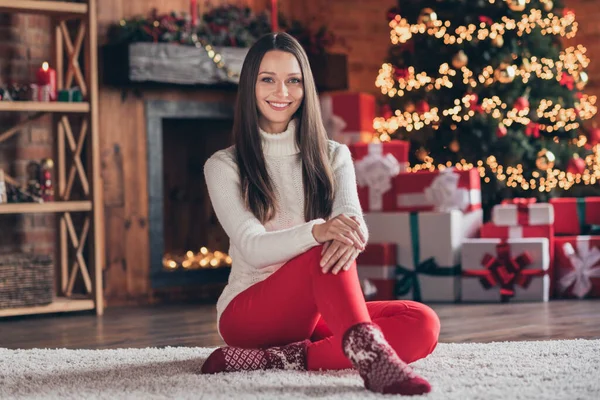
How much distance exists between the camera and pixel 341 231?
2.10 metres

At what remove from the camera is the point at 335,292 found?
204cm

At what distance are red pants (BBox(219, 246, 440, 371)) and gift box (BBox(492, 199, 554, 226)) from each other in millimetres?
2269

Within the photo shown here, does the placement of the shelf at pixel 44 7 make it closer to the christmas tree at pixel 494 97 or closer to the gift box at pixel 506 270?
the christmas tree at pixel 494 97

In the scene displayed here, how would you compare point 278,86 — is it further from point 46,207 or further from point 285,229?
point 46,207

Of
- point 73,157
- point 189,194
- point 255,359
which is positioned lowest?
point 255,359

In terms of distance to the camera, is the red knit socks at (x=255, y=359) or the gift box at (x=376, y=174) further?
the gift box at (x=376, y=174)

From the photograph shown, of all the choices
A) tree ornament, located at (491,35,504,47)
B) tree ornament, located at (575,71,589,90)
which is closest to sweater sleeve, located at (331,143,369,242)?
tree ornament, located at (491,35,504,47)

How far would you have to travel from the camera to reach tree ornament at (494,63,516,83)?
4730 mm

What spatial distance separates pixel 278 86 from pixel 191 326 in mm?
1534

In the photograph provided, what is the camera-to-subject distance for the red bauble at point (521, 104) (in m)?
4.73

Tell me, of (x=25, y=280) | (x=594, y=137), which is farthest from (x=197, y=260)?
(x=594, y=137)

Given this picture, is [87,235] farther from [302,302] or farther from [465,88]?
[302,302]

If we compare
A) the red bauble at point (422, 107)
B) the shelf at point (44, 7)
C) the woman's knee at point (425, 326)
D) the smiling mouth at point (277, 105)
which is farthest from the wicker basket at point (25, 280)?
the woman's knee at point (425, 326)

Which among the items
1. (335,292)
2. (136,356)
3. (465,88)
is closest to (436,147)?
(465,88)
